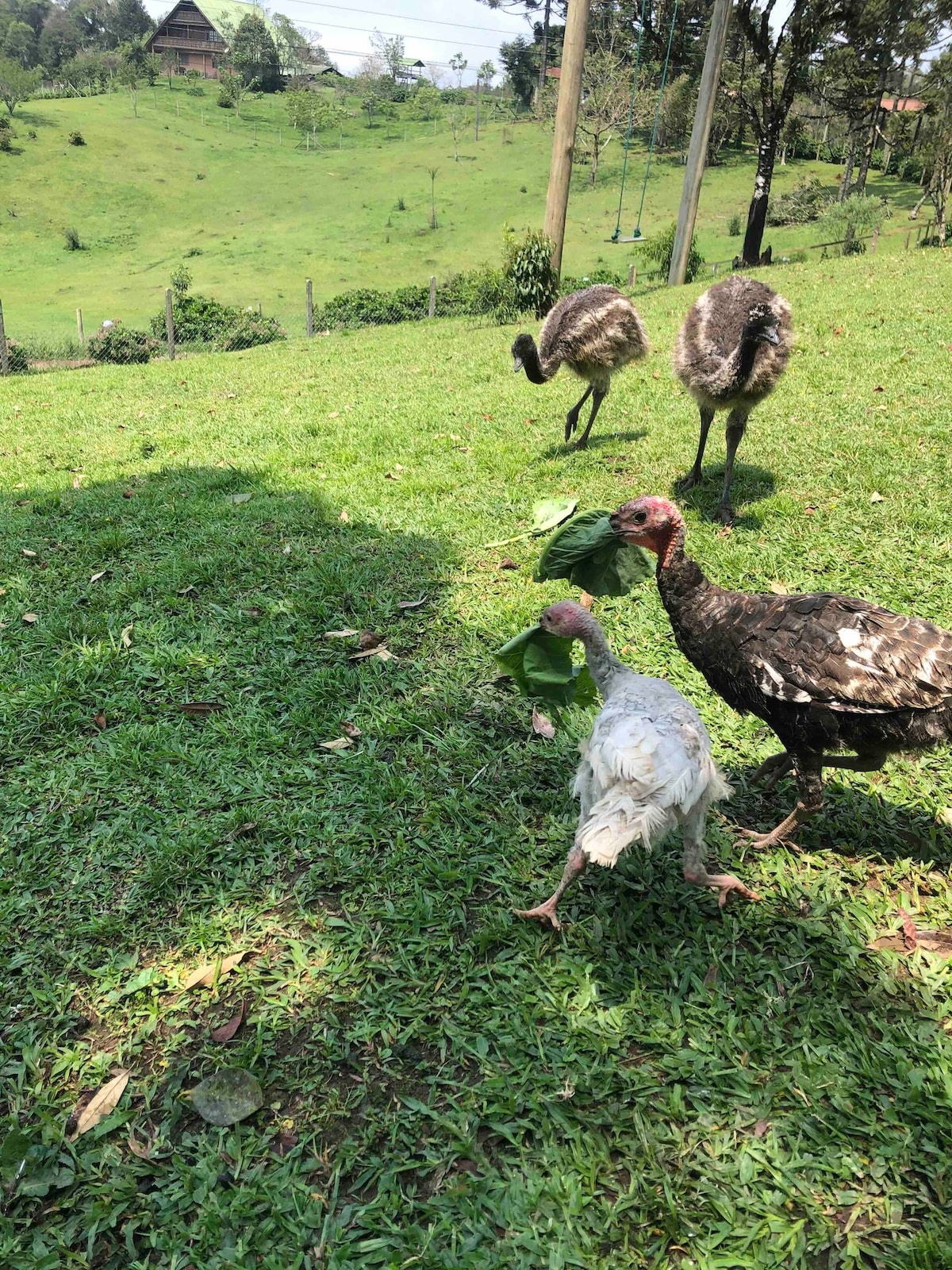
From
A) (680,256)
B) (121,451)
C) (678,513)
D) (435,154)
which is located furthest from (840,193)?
(678,513)

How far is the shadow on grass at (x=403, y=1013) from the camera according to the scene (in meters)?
1.93

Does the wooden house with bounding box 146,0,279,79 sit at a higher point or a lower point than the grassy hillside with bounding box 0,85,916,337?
higher

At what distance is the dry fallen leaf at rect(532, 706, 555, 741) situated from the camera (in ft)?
11.9

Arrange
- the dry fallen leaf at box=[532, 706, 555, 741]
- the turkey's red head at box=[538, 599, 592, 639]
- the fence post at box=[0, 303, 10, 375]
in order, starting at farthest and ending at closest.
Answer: the fence post at box=[0, 303, 10, 375] → the dry fallen leaf at box=[532, 706, 555, 741] → the turkey's red head at box=[538, 599, 592, 639]

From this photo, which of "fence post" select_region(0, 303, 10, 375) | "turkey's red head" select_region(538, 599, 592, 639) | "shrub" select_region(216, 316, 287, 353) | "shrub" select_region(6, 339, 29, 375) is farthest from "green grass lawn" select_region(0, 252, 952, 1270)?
"shrub" select_region(216, 316, 287, 353)

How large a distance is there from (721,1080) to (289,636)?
3152mm

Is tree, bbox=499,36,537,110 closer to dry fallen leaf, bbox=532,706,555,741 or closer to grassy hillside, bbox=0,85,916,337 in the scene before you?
grassy hillside, bbox=0,85,916,337

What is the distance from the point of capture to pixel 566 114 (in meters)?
13.2

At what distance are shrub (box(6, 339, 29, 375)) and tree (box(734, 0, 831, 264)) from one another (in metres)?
19.5

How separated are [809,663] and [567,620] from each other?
863 millimetres

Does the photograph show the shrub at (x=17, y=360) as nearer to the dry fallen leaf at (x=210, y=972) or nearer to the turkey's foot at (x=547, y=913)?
the dry fallen leaf at (x=210, y=972)

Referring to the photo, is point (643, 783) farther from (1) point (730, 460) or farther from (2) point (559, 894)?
(1) point (730, 460)

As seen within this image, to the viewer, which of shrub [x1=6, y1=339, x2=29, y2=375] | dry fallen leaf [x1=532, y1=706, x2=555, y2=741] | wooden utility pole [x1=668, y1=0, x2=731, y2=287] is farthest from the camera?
wooden utility pole [x1=668, y1=0, x2=731, y2=287]

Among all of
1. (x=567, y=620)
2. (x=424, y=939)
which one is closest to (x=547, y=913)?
(x=424, y=939)
